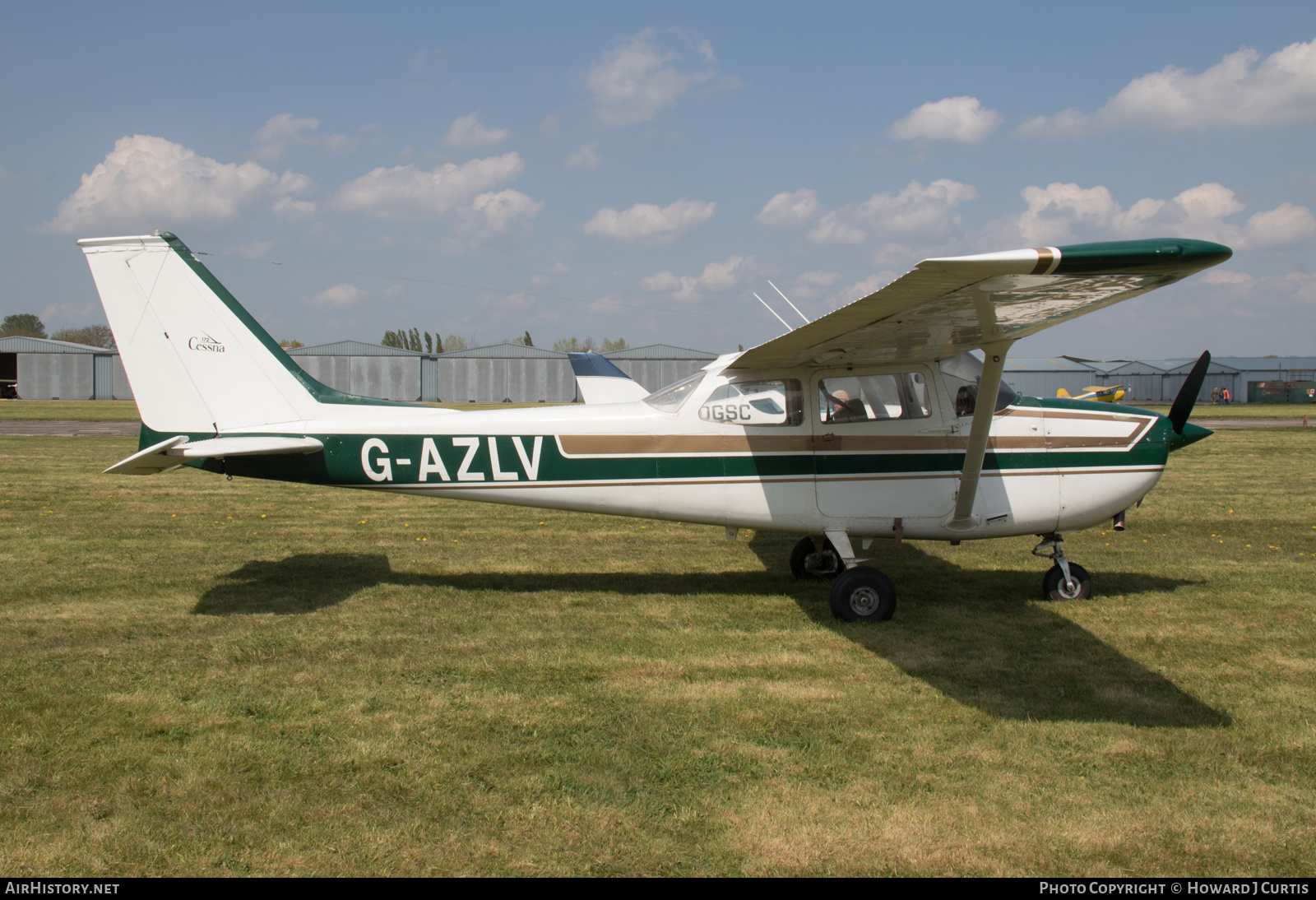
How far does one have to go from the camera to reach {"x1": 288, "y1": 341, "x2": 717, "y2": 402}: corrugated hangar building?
209 ft

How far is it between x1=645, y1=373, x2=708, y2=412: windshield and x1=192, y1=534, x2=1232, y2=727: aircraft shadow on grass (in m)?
1.67

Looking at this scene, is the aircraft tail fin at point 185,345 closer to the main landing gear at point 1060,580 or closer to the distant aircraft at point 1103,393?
the main landing gear at point 1060,580

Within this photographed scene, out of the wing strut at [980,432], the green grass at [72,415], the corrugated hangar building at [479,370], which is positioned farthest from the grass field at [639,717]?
the corrugated hangar building at [479,370]

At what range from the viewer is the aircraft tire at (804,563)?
311 inches

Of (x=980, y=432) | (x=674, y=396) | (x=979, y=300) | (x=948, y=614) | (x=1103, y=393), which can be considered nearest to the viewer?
(x=979, y=300)

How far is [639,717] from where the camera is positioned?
4492mm

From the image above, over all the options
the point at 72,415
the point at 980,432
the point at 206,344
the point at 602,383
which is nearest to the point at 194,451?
the point at 206,344

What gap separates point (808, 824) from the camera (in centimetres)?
339

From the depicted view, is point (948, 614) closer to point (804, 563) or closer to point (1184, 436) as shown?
point (804, 563)

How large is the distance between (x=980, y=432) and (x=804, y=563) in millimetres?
2395

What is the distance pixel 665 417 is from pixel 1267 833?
4580 mm

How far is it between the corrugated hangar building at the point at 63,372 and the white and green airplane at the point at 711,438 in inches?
2470
